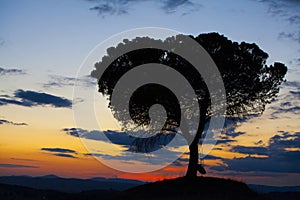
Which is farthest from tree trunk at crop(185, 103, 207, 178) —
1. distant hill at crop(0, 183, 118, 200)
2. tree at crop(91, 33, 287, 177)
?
distant hill at crop(0, 183, 118, 200)

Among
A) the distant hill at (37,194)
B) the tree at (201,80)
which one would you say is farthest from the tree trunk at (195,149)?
the distant hill at (37,194)

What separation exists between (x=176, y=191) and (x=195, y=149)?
4375 millimetres

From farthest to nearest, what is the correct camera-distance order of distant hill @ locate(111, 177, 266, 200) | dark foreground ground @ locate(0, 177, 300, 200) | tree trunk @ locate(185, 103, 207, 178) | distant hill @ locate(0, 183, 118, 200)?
tree trunk @ locate(185, 103, 207, 178) < distant hill @ locate(111, 177, 266, 200) < dark foreground ground @ locate(0, 177, 300, 200) < distant hill @ locate(0, 183, 118, 200)

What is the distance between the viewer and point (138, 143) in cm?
3553

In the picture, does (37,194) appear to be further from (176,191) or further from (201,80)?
(201,80)

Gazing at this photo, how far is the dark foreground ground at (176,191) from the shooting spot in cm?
2873

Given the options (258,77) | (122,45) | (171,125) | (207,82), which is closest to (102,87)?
(122,45)

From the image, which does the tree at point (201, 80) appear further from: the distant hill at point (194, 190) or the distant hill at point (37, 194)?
the distant hill at point (37, 194)

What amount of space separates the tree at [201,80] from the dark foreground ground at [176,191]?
6.21 ft

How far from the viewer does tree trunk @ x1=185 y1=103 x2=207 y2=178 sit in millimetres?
33812

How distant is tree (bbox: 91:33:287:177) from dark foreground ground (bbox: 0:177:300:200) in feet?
6.21

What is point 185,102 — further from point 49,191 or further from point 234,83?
point 49,191

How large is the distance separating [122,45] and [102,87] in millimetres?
3716

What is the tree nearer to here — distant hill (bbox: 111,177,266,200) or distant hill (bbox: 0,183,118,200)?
distant hill (bbox: 111,177,266,200)
